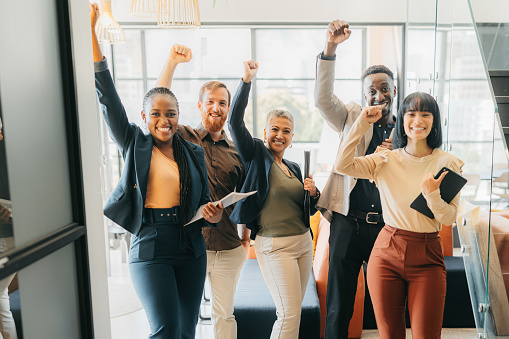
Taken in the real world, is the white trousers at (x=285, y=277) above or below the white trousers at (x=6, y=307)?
below

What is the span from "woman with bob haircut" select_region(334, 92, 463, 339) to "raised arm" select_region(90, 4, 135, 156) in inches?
37.7

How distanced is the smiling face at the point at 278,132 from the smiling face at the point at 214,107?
0.25 metres

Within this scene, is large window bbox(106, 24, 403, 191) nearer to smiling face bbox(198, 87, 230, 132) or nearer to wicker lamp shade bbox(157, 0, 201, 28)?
wicker lamp shade bbox(157, 0, 201, 28)

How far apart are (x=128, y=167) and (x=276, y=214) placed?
29.3 inches

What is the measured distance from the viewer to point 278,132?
2334 millimetres

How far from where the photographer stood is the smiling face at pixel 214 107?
2.33 metres

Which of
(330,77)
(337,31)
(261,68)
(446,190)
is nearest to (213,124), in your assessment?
(330,77)

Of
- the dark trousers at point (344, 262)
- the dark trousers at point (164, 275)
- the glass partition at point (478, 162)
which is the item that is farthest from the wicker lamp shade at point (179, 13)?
the glass partition at point (478, 162)

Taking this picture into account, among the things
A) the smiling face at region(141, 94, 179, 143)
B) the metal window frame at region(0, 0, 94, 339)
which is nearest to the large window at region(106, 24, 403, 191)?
the smiling face at region(141, 94, 179, 143)

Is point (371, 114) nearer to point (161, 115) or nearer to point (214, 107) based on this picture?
point (214, 107)

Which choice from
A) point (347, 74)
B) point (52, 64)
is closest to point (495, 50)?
point (347, 74)

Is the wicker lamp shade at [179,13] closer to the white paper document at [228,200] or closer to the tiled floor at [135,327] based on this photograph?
the white paper document at [228,200]

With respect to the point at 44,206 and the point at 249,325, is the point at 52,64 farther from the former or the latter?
the point at 249,325

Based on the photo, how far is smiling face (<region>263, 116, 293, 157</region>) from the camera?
2330 mm
